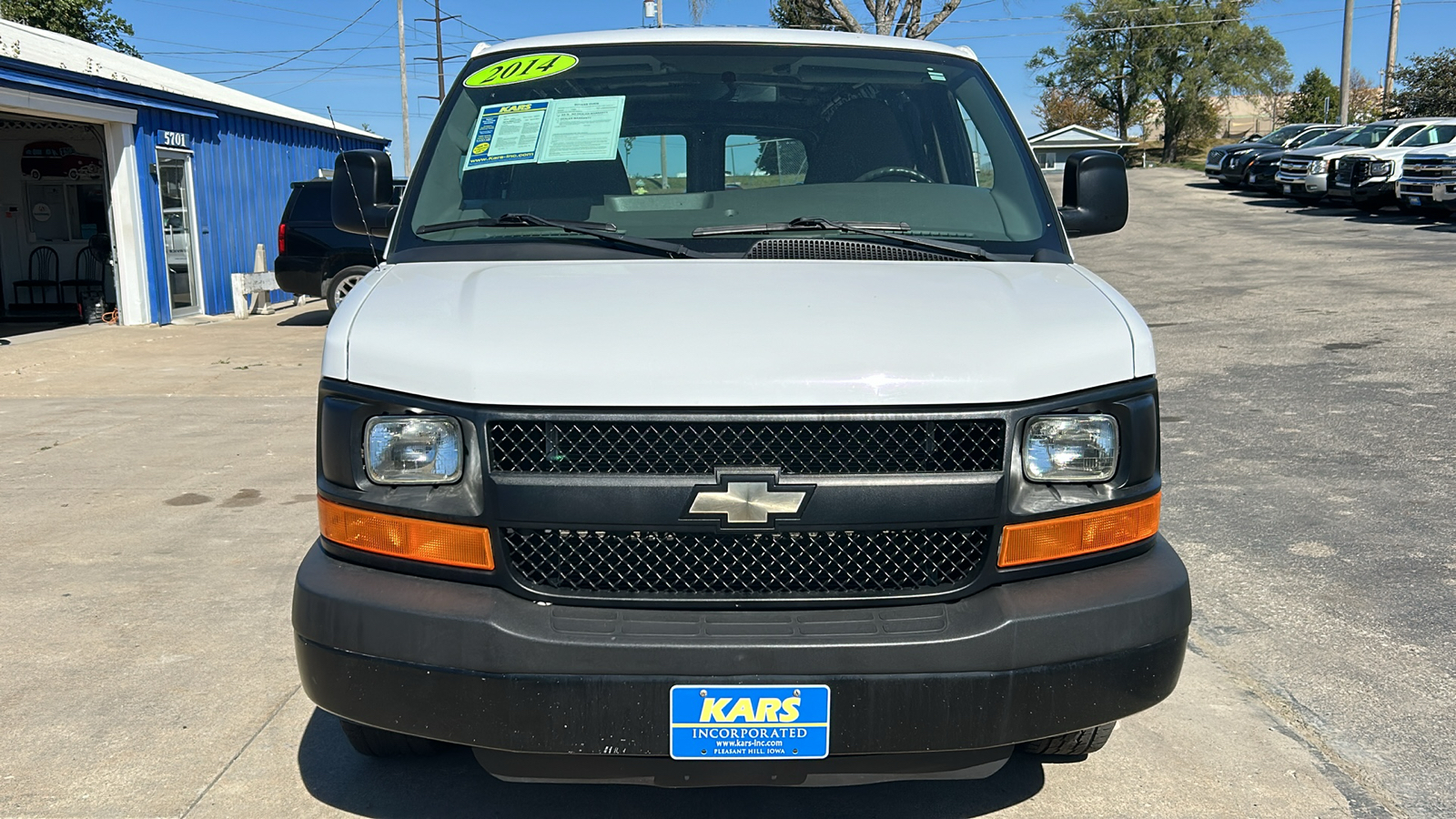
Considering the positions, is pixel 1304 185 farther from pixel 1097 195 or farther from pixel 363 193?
pixel 363 193

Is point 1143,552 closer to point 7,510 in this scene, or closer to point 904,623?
point 904,623

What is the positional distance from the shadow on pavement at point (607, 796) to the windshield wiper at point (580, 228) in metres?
1.41

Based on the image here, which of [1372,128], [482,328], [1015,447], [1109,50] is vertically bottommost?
[1015,447]

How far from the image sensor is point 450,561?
103 inches

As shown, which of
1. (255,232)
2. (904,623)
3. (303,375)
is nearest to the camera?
(904,623)

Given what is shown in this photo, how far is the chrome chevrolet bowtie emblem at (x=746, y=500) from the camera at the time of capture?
251 centimetres

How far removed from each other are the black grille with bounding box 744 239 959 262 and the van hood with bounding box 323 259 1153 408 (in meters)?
0.21

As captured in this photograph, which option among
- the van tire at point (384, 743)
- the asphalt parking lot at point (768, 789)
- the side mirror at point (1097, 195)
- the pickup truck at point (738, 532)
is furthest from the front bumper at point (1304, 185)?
the van tire at point (384, 743)

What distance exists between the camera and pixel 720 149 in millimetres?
3906

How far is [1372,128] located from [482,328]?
1233 inches

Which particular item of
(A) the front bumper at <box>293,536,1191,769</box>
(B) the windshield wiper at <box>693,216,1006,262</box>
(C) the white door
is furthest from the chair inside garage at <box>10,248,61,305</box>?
(A) the front bumper at <box>293,536,1191,769</box>

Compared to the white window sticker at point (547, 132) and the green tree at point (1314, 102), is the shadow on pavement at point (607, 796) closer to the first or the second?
the white window sticker at point (547, 132)

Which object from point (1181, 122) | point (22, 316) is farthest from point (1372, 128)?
point (1181, 122)

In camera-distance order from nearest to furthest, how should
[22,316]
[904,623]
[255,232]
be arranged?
[904,623]
[22,316]
[255,232]
